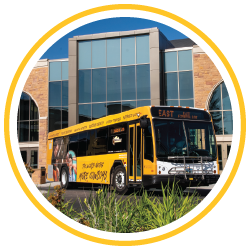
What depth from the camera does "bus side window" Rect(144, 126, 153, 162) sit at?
10.8m

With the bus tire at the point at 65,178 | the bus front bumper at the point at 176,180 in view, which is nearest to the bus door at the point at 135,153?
the bus front bumper at the point at 176,180

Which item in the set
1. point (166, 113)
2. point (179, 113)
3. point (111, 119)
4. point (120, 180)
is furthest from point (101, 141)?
point (179, 113)

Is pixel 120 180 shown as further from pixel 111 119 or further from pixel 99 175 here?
pixel 111 119

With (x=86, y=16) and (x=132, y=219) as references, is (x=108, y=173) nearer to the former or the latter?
(x=132, y=219)

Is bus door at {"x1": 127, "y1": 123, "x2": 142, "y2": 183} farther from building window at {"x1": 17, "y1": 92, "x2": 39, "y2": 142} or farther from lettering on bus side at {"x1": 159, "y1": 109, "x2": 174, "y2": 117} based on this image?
building window at {"x1": 17, "y1": 92, "x2": 39, "y2": 142}

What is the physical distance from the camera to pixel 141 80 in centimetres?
2356

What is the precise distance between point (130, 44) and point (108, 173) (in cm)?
1331

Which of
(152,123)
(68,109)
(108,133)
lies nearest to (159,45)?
(68,109)

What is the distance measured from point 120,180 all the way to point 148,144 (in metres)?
2.17

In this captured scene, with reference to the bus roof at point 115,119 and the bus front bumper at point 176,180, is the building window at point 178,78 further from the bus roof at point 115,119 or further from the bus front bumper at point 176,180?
the bus front bumper at point 176,180

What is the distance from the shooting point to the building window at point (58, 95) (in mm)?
26172

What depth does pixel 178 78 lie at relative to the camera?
2373 cm

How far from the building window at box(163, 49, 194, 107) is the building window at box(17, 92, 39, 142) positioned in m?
11.0

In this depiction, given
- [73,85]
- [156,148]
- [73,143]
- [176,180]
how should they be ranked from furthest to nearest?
1. [73,85]
2. [73,143]
3. [156,148]
4. [176,180]
